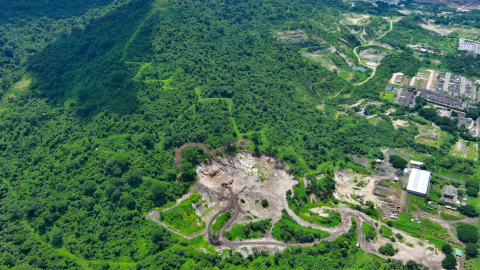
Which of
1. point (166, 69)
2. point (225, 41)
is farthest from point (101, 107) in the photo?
point (225, 41)

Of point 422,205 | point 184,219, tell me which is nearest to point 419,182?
point 422,205

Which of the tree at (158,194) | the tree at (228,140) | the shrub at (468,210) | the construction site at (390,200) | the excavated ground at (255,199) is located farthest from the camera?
the tree at (228,140)

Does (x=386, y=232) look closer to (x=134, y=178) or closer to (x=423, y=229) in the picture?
(x=423, y=229)

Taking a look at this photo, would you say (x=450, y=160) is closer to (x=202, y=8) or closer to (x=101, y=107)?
(x=101, y=107)

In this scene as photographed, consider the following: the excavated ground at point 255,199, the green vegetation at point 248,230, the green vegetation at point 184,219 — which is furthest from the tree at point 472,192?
the green vegetation at point 184,219

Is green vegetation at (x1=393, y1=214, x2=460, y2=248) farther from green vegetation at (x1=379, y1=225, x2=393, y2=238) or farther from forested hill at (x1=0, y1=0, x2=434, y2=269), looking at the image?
forested hill at (x1=0, y1=0, x2=434, y2=269)

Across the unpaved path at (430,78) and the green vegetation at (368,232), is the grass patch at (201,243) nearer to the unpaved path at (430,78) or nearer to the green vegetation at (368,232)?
the green vegetation at (368,232)

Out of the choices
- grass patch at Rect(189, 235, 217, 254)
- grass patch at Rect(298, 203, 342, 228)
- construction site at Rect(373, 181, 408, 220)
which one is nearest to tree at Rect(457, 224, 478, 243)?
construction site at Rect(373, 181, 408, 220)
